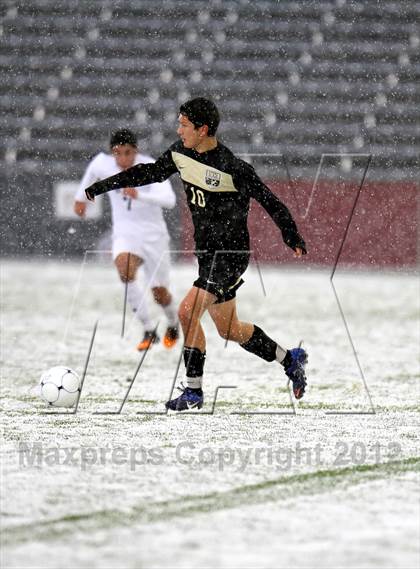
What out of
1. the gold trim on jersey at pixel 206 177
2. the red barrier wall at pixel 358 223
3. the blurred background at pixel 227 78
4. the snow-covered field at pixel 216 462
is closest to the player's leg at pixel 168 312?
the snow-covered field at pixel 216 462

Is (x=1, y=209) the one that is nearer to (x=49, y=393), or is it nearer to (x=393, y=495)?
(x=49, y=393)

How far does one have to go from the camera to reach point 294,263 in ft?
54.5

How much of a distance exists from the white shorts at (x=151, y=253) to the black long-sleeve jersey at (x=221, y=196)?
284 cm

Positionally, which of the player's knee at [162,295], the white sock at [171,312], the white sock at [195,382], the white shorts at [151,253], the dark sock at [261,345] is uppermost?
the white shorts at [151,253]

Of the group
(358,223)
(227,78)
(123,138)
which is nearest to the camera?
(123,138)

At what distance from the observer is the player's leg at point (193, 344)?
6125 millimetres

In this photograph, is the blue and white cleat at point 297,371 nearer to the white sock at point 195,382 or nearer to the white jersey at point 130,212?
the white sock at point 195,382

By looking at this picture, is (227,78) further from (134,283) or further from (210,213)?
(210,213)

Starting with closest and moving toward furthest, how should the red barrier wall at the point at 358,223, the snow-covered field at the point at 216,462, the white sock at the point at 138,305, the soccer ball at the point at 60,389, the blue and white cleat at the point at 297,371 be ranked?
1. the snow-covered field at the point at 216,462
2. the soccer ball at the point at 60,389
3. the blue and white cleat at the point at 297,371
4. the white sock at the point at 138,305
5. the red barrier wall at the point at 358,223

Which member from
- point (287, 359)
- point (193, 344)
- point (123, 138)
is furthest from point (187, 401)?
point (123, 138)

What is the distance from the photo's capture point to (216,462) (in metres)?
4.77

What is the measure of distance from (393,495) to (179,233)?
39.3 feet

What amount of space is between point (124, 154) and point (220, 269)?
8.76 ft

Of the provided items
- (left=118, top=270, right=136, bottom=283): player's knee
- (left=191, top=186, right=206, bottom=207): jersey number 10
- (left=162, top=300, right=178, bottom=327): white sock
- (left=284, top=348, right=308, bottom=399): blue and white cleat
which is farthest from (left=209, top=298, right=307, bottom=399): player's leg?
(left=162, top=300, right=178, bottom=327): white sock
